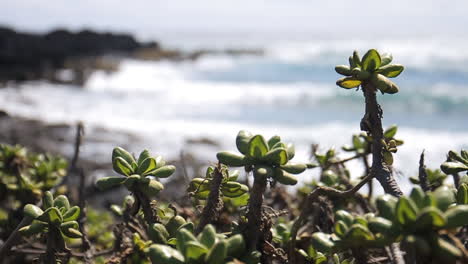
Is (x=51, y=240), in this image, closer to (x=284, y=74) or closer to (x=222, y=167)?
(x=222, y=167)

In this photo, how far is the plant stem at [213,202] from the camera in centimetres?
116

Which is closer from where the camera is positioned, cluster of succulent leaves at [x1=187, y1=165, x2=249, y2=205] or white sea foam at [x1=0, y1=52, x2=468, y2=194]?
cluster of succulent leaves at [x1=187, y1=165, x2=249, y2=205]

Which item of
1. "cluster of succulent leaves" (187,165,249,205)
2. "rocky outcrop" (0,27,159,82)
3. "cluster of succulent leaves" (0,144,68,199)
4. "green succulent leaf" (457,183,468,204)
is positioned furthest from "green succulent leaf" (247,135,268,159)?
"rocky outcrop" (0,27,159,82)

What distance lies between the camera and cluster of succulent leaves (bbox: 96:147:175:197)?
121 centimetres

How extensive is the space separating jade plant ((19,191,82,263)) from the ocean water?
4.65 metres

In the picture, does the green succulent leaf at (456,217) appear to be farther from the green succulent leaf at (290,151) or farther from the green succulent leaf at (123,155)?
the green succulent leaf at (123,155)

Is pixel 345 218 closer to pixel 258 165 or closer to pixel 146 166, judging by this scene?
pixel 258 165

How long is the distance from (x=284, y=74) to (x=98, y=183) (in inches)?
1024

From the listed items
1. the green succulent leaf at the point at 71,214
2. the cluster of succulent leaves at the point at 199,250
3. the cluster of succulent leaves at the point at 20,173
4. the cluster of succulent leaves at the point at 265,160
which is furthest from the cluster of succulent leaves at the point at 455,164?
the cluster of succulent leaves at the point at 20,173

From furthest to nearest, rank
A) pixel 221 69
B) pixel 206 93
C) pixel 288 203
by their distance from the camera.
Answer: pixel 221 69 → pixel 206 93 → pixel 288 203

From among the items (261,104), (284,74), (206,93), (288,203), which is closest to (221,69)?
(284,74)

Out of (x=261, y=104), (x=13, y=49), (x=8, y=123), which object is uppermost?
(x=13, y=49)

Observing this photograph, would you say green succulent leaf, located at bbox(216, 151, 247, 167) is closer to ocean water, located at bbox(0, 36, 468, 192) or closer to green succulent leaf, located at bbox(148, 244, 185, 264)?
green succulent leaf, located at bbox(148, 244, 185, 264)

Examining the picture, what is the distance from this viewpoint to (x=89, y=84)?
69.6ft
